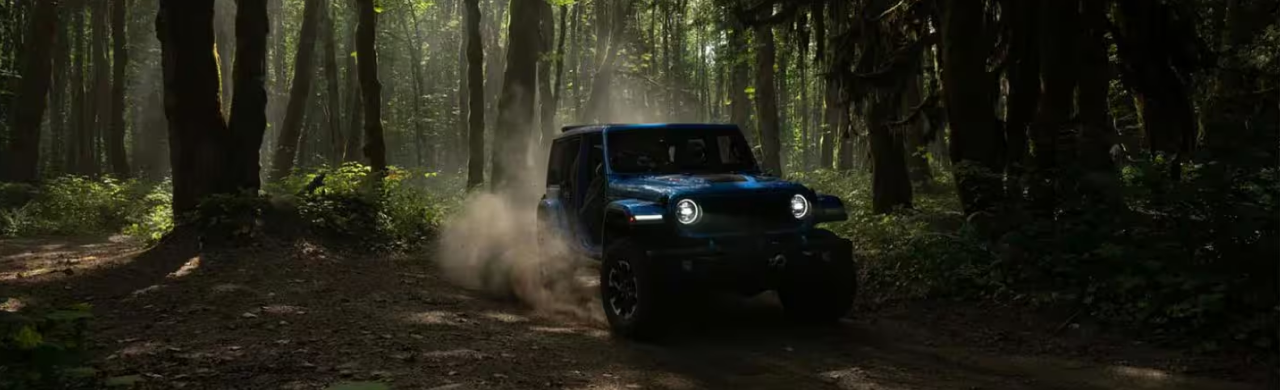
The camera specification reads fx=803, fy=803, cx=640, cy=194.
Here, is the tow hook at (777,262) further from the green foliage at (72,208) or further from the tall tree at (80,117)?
the tall tree at (80,117)

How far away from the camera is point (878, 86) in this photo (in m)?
12.9

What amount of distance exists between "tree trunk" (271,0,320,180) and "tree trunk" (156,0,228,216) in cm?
990

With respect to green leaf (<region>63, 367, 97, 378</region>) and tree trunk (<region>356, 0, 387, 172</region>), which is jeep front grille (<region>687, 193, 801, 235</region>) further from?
tree trunk (<region>356, 0, 387, 172</region>)

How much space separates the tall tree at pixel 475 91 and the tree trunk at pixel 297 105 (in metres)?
4.84

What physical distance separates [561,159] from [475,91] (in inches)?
549

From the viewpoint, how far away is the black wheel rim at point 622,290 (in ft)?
23.4

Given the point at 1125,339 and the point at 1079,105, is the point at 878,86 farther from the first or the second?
the point at 1125,339

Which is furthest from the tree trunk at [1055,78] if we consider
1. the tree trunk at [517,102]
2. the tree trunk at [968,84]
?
the tree trunk at [517,102]

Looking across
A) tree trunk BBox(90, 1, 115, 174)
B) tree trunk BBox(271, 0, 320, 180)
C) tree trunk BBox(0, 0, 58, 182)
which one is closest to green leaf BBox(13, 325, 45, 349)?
tree trunk BBox(271, 0, 320, 180)

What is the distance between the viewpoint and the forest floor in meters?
5.58

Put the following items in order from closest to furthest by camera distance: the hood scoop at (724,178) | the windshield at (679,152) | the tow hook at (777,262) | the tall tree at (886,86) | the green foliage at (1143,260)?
1. the green foliage at (1143,260)
2. the tow hook at (777,262)
3. the hood scoop at (724,178)
4. the windshield at (679,152)
5. the tall tree at (886,86)

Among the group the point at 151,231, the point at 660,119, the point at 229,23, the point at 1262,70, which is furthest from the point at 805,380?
the point at 229,23

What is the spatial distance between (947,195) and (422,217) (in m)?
13.0

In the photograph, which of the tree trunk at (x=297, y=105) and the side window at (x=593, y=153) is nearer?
the side window at (x=593, y=153)
